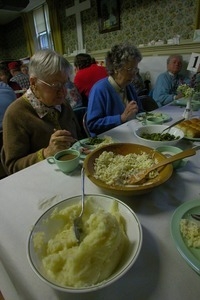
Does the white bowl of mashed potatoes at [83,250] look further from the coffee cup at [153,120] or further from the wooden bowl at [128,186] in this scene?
the coffee cup at [153,120]

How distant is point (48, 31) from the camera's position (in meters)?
5.71

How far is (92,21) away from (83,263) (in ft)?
16.6

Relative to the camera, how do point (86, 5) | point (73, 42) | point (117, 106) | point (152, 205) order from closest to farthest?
1. point (152, 205)
2. point (117, 106)
3. point (86, 5)
4. point (73, 42)

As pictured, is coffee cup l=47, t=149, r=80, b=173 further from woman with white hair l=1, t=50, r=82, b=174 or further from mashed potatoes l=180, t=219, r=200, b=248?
mashed potatoes l=180, t=219, r=200, b=248

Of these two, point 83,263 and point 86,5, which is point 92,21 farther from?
point 83,263

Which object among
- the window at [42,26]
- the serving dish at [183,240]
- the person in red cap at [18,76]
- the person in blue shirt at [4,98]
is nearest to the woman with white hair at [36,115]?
the serving dish at [183,240]

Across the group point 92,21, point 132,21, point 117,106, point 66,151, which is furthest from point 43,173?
point 92,21

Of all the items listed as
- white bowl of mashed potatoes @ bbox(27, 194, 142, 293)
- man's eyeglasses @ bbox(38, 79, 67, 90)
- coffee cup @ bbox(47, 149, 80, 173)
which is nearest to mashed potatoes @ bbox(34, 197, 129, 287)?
white bowl of mashed potatoes @ bbox(27, 194, 142, 293)

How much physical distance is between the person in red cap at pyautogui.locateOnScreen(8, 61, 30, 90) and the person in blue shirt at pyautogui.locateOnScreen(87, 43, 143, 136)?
2798 millimetres

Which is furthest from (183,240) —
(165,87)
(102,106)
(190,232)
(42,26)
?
(42,26)

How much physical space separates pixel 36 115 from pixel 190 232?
0.98m

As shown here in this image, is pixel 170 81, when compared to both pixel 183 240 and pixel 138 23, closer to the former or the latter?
pixel 138 23

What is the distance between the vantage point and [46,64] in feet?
3.52

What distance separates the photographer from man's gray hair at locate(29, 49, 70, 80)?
1.07 metres
